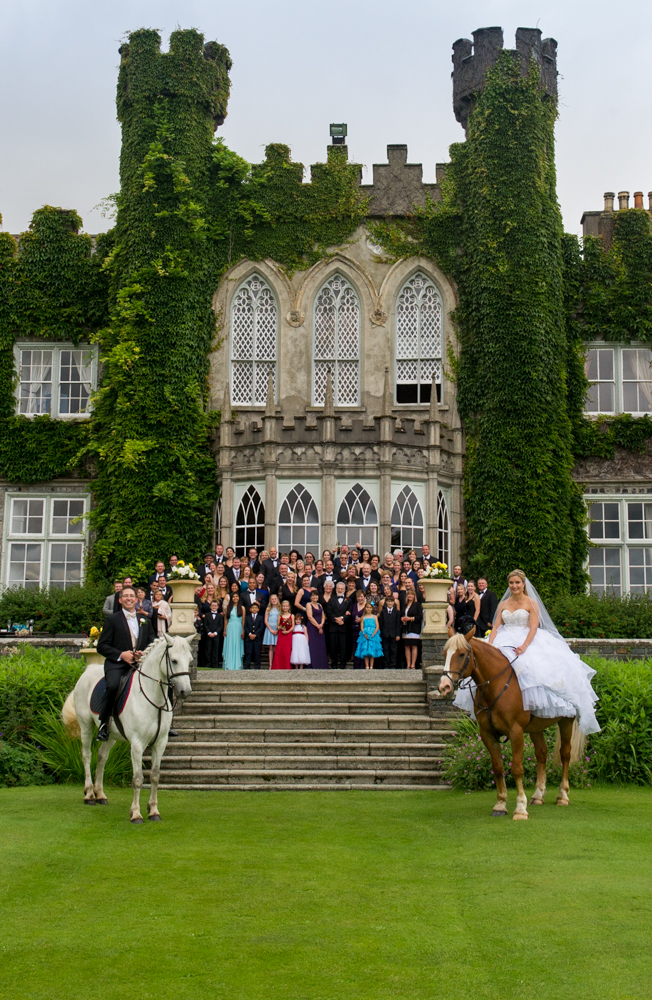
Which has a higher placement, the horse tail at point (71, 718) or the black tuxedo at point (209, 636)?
the black tuxedo at point (209, 636)

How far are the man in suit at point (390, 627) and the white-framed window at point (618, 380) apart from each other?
34.1ft

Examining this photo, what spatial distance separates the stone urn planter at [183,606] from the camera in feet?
56.3

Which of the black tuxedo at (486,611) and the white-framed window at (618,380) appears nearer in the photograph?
the black tuxedo at (486,611)

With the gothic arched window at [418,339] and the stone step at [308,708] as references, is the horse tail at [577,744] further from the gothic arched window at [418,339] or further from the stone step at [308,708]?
the gothic arched window at [418,339]

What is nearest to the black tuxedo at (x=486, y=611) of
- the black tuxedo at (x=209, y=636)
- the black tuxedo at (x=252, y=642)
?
the black tuxedo at (x=252, y=642)

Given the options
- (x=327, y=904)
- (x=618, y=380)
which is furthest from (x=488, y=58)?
(x=327, y=904)

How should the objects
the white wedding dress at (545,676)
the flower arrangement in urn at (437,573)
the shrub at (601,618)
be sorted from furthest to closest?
1. the shrub at (601,618)
2. the flower arrangement in urn at (437,573)
3. the white wedding dress at (545,676)

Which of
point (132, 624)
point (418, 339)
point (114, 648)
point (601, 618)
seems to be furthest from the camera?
point (418, 339)

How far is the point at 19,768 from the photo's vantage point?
1446cm

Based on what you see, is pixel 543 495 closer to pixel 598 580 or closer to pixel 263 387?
pixel 598 580

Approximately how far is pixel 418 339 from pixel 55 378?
9.08m

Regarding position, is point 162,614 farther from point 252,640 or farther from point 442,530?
point 442,530

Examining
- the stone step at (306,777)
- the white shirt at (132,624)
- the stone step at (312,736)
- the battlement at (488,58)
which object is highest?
the battlement at (488,58)

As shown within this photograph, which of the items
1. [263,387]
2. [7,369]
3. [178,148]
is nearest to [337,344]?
[263,387]
